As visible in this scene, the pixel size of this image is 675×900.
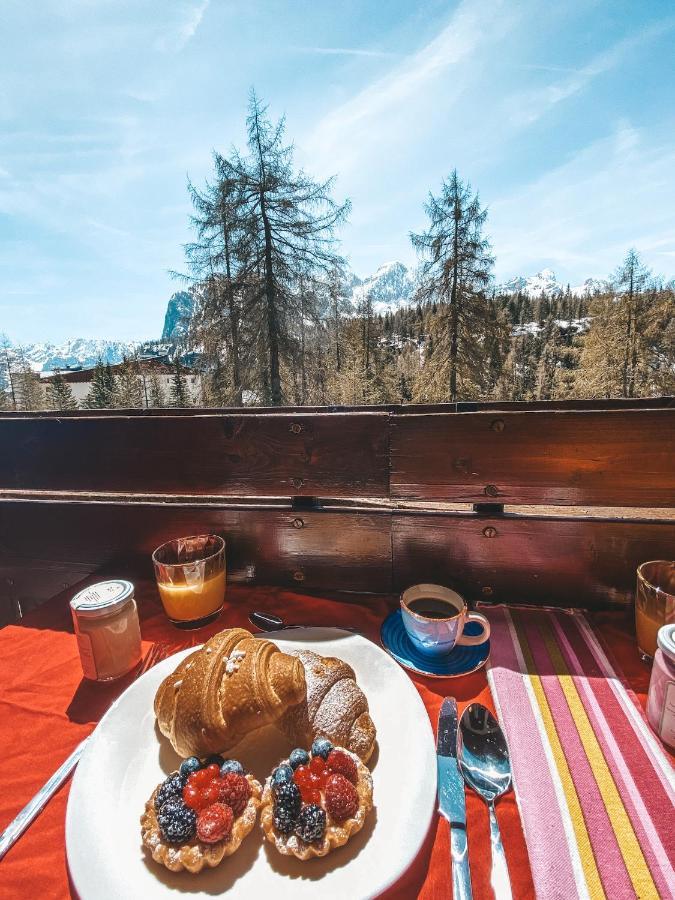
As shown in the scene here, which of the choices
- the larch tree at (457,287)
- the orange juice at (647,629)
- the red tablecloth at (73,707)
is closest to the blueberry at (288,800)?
the red tablecloth at (73,707)

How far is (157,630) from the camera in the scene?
5.17 ft

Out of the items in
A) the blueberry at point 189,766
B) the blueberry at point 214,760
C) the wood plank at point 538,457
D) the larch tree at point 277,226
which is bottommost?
the blueberry at point 214,760

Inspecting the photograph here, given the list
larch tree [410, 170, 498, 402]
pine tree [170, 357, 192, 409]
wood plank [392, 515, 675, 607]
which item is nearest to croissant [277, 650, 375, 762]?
wood plank [392, 515, 675, 607]

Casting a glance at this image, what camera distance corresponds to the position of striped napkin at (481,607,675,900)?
0.77 meters

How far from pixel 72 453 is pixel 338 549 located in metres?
1.33

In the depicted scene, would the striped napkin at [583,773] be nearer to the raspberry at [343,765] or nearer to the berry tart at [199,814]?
the raspberry at [343,765]

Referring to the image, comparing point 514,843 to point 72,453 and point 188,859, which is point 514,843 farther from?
point 72,453

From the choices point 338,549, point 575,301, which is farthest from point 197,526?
point 575,301

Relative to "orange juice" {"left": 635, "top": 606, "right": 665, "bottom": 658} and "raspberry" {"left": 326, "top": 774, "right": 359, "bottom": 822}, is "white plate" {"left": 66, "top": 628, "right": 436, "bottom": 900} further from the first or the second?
"orange juice" {"left": 635, "top": 606, "right": 665, "bottom": 658}

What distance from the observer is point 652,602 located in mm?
1280

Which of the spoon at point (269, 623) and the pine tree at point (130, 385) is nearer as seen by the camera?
the spoon at point (269, 623)

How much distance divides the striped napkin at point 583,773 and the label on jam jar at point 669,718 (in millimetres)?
33

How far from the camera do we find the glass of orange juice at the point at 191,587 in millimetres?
1512

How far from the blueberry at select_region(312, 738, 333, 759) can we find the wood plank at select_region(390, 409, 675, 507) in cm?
95
